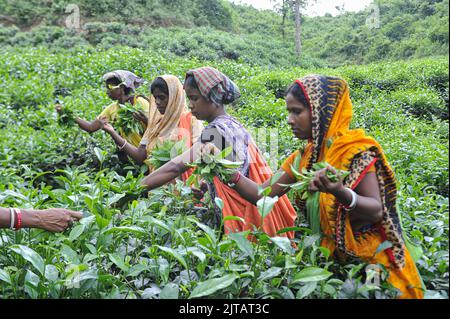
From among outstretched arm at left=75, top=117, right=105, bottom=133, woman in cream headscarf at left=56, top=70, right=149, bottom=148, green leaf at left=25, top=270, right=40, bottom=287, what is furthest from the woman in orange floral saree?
outstretched arm at left=75, top=117, right=105, bottom=133

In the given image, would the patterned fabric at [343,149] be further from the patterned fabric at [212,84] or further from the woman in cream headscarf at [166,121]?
the woman in cream headscarf at [166,121]

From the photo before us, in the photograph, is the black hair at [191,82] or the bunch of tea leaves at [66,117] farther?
the bunch of tea leaves at [66,117]

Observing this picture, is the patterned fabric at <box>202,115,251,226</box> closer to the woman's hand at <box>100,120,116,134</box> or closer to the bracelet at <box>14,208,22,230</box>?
the bracelet at <box>14,208,22,230</box>

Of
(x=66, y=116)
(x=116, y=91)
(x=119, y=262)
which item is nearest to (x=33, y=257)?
(x=119, y=262)

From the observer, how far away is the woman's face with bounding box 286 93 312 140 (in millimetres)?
1742

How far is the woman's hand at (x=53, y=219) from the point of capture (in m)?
1.75

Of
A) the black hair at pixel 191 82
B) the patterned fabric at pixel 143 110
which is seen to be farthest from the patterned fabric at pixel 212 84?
the patterned fabric at pixel 143 110

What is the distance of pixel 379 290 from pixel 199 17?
17.1 meters

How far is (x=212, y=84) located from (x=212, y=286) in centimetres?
125

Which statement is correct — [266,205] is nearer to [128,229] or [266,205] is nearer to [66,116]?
[128,229]

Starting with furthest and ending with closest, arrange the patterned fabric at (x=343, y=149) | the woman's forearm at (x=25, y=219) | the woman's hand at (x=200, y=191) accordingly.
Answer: the woman's hand at (x=200, y=191) → the woman's forearm at (x=25, y=219) → the patterned fabric at (x=343, y=149)

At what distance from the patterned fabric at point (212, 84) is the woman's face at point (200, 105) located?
29 mm

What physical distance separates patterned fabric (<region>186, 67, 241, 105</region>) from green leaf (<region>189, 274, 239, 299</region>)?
3.95 feet
